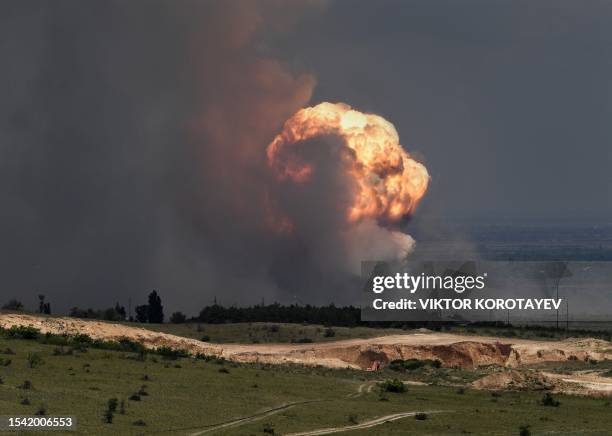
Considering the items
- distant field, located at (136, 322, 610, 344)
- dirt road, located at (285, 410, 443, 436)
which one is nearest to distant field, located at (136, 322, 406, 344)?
distant field, located at (136, 322, 610, 344)

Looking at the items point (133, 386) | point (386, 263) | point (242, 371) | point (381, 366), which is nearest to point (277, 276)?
point (386, 263)

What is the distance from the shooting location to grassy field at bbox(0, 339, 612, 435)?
164 feet

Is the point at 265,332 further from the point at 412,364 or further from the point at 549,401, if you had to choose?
the point at 549,401

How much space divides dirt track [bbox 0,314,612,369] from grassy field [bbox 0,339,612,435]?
1062cm

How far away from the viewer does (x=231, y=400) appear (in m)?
56.7

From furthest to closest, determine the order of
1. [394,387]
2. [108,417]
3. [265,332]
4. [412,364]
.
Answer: [265,332] → [412,364] → [394,387] → [108,417]

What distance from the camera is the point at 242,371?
66.8m

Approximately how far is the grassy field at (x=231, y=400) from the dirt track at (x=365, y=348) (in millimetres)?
10616

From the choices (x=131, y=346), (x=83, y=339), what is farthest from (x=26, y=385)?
(x=83, y=339)

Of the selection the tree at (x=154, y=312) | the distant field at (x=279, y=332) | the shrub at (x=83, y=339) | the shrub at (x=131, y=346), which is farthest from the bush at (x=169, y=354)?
the tree at (x=154, y=312)

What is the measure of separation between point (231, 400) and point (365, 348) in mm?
31884

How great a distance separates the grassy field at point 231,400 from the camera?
164 feet

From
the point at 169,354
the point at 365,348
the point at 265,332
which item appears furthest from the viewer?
the point at 265,332

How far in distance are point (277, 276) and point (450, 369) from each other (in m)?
67.0
